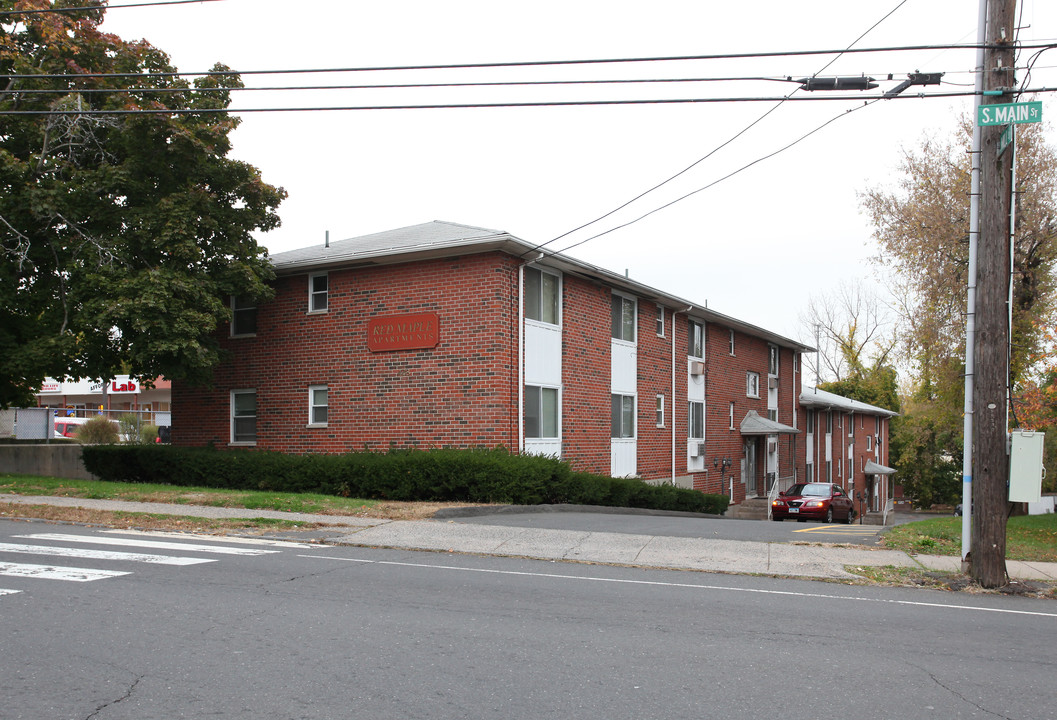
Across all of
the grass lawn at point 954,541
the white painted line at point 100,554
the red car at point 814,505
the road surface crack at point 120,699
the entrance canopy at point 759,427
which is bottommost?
the red car at point 814,505

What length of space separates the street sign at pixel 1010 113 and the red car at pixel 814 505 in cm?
1909

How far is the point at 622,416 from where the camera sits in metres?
24.4

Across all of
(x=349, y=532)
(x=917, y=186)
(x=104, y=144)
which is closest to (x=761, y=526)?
(x=349, y=532)

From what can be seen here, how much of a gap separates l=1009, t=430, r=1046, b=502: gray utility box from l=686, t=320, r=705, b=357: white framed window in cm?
1853

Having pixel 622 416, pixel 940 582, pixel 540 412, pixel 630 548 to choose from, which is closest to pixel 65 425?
pixel 622 416

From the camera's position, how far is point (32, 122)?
61.0 feet

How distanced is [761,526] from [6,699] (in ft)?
43.1

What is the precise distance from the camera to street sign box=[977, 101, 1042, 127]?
9641 millimetres

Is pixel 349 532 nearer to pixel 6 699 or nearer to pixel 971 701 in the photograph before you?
pixel 6 699

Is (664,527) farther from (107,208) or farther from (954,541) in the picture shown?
(107,208)

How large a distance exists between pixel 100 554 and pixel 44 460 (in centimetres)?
1937

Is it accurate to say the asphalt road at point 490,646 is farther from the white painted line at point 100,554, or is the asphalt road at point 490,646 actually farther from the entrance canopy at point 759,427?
the entrance canopy at point 759,427

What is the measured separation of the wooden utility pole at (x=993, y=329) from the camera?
10039mm

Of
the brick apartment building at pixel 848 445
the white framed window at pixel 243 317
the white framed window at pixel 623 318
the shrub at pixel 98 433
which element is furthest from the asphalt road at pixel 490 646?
the brick apartment building at pixel 848 445
